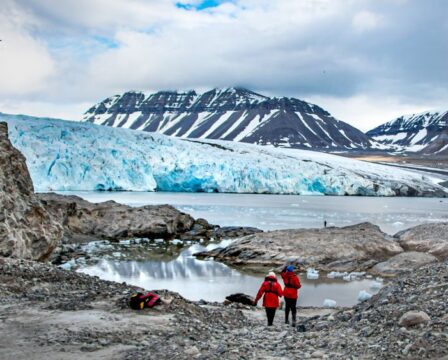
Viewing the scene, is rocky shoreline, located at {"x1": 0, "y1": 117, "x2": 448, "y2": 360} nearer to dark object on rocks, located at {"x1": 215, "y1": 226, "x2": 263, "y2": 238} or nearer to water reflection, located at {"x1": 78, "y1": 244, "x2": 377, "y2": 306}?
water reflection, located at {"x1": 78, "y1": 244, "x2": 377, "y2": 306}

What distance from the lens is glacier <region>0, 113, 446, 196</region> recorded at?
4009cm

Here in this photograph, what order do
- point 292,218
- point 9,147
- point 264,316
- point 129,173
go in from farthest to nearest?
point 129,173
point 292,218
point 9,147
point 264,316

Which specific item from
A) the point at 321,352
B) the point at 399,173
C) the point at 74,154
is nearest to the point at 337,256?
the point at 321,352

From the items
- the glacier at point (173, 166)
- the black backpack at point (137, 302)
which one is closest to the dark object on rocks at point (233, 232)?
the black backpack at point (137, 302)

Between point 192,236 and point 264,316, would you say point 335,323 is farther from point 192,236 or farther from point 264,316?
point 192,236

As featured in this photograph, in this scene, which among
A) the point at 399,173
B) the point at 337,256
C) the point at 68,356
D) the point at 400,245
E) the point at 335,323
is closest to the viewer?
the point at 68,356

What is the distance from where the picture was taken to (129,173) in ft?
145

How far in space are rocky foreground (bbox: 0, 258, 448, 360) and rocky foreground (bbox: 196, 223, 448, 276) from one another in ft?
22.5

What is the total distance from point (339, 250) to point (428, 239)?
11.3ft

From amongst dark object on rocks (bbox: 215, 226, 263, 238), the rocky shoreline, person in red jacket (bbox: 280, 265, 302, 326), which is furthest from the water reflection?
dark object on rocks (bbox: 215, 226, 263, 238)

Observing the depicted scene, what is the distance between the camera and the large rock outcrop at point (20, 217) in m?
11.9

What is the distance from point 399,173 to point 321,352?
58.2m

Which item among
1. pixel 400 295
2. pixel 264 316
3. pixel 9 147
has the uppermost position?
pixel 9 147

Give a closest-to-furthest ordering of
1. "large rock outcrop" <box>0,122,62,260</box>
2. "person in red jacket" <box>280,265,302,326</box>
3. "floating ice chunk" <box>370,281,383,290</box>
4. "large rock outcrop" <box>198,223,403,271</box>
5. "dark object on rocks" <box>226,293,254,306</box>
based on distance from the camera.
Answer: "person in red jacket" <box>280,265,302,326</box> → "dark object on rocks" <box>226,293,254,306</box> → "large rock outcrop" <box>0,122,62,260</box> → "floating ice chunk" <box>370,281,383,290</box> → "large rock outcrop" <box>198,223,403,271</box>
